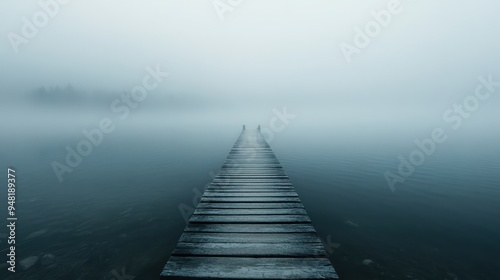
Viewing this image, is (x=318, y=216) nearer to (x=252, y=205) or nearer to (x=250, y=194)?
(x=250, y=194)

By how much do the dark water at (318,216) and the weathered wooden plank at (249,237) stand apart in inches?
110

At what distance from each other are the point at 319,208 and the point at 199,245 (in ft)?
25.9

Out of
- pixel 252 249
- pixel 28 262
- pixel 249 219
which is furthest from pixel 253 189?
pixel 28 262

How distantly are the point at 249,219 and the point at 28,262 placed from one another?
673 centimetres

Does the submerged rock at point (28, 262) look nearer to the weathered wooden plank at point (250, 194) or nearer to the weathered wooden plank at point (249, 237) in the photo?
the weathered wooden plank at point (250, 194)

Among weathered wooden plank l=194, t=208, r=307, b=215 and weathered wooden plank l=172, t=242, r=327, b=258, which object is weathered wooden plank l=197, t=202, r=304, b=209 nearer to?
weathered wooden plank l=194, t=208, r=307, b=215

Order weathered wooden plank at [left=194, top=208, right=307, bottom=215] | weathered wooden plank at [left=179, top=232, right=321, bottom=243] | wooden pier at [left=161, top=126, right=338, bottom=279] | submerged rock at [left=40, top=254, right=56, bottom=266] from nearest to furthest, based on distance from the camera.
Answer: wooden pier at [left=161, top=126, right=338, bottom=279]
weathered wooden plank at [left=179, top=232, right=321, bottom=243]
weathered wooden plank at [left=194, top=208, right=307, bottom=215]
submerged rock at [left=40, top=254, right=56, bottom=266]

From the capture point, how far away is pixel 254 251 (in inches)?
170

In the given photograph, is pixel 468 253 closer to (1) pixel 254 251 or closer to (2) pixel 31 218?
(1) pixel 254 251

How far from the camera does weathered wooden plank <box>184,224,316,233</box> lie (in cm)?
509

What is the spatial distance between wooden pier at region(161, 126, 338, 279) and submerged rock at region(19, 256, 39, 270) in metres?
5.16

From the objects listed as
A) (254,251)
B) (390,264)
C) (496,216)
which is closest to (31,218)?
(254,251)

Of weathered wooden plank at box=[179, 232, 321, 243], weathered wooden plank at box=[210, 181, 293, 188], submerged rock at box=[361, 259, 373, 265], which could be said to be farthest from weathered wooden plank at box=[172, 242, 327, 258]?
weathered wooden plank at box=[210, 181, 293, 188]

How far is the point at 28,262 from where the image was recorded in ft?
21.9
